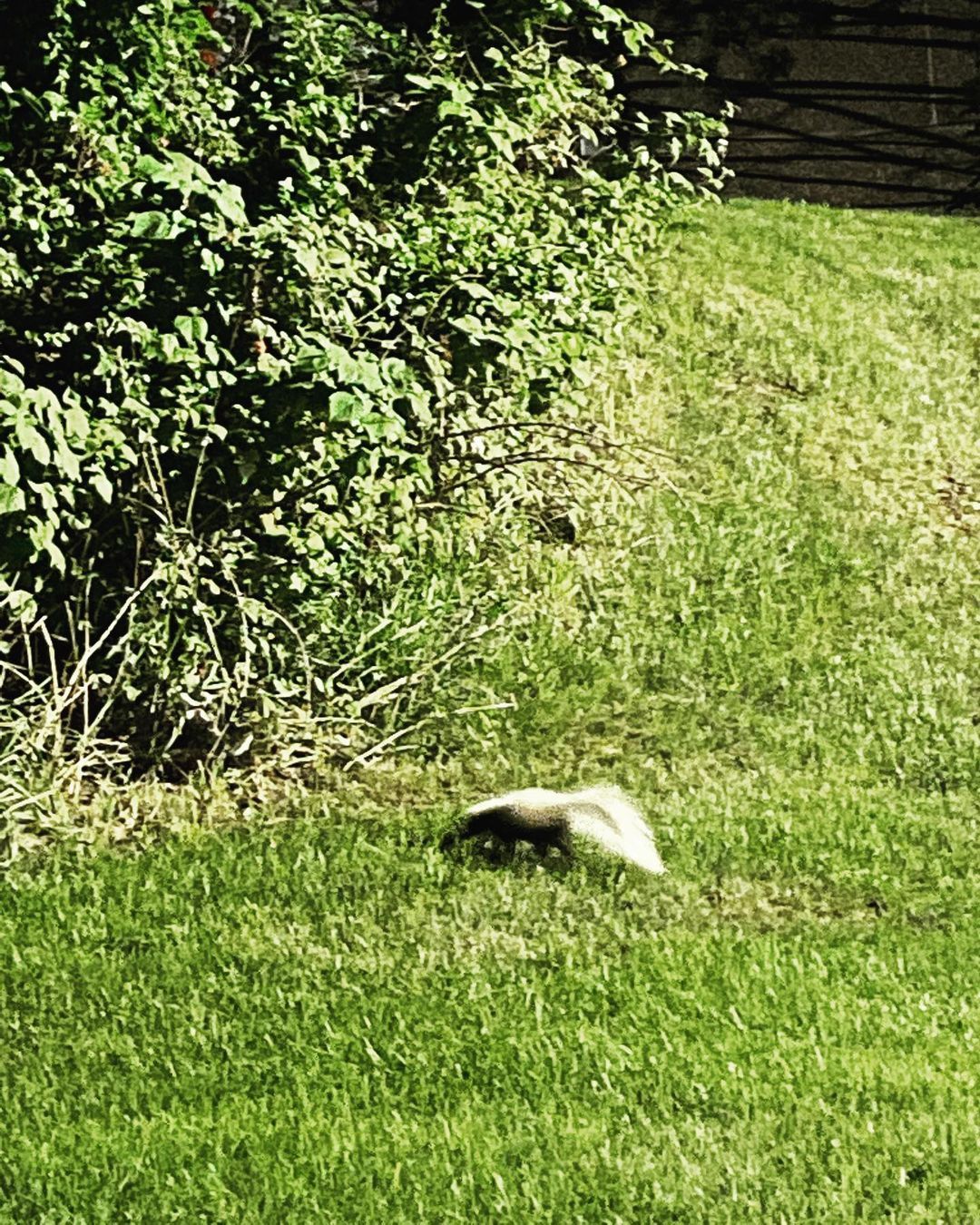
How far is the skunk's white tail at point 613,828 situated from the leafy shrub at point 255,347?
0.99 m

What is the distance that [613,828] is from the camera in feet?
17.8

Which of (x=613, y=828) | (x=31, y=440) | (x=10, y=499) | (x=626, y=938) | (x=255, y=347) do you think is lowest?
(x=626, y=938)

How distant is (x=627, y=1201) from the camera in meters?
3.71

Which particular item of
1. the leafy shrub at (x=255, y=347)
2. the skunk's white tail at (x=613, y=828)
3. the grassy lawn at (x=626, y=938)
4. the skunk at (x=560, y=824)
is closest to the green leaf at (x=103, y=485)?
the leafy shrub at (x=255, y=347)

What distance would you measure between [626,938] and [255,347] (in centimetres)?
208

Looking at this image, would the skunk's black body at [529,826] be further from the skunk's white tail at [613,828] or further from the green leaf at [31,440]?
the green leaf at [31,440]

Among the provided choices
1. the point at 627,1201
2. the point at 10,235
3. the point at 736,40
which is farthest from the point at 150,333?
the point at 736,40

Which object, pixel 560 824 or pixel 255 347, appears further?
pixel 255 347

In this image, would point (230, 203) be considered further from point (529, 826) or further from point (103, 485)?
point (529, 826)

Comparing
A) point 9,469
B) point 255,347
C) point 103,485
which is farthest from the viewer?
point 255,347

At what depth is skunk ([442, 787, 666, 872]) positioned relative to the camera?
5363 mm

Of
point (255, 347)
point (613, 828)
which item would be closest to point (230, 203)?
point (255, 347)

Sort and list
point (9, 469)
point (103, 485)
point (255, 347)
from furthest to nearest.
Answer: point (255, 347), point (103, 485), point (9, 469)

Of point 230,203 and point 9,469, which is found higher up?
point 230,203
